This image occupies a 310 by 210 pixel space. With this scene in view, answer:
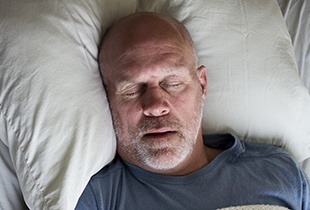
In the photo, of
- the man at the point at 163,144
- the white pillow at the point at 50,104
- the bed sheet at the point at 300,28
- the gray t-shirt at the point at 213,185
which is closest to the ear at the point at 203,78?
the man at the point at 163,144

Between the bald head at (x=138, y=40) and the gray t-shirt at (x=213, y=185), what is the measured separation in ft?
0.90

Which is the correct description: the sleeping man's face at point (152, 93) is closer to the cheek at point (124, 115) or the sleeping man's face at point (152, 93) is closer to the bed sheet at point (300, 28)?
the cheek at point (124, 115)

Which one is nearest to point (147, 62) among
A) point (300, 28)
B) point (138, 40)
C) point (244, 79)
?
point (138, 40)

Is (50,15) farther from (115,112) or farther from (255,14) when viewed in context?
(255,14)

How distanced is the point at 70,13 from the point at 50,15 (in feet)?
0.20

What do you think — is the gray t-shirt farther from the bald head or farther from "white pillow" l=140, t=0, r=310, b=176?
the bald head

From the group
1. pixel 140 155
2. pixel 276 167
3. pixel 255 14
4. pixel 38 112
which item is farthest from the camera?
pixel 255 14

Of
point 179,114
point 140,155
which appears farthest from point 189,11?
point 140,155

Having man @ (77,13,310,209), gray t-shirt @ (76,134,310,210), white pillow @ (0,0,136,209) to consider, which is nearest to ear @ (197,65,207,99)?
man @ (77,13,310,209)

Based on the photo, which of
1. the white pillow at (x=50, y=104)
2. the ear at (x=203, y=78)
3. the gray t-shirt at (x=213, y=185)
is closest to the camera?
the white pillow at (x=50, y=104)

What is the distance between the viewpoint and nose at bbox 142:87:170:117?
1181 mm

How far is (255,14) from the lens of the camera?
146cm

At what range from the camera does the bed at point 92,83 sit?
110 cm

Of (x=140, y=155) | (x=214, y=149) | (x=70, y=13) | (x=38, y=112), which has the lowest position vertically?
(x=214, y=149)
